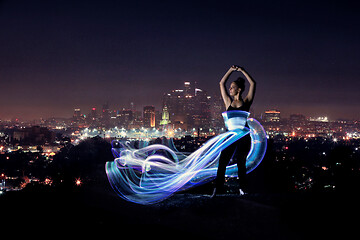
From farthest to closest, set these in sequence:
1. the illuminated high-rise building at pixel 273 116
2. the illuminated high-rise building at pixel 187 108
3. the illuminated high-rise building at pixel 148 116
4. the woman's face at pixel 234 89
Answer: the illuminated high-rise building at pixel 148 116 < the illuminated high-rise building at pixel 187 108 < the illuminated high-rise building at pixel 273 116 < the woman's face at pixel 234 89

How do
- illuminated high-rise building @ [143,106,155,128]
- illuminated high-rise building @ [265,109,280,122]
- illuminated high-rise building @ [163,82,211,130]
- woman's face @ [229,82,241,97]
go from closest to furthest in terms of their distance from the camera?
woman's face @ [229,82,241,97] → illuminated high-rise building @ [265,109,280,122] → illuminated high-rise building @ [163,82,211,130] → illuminated high-rise building @ [143,106,155,128]

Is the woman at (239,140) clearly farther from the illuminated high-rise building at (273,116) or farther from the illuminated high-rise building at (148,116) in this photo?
the illuminated high-rise building at (148,116)

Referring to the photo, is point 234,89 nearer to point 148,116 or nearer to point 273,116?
point 273,116

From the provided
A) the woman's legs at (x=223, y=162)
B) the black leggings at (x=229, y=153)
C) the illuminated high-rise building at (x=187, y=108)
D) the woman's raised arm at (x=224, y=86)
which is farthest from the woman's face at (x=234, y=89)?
the illuminated high-rise building at (x=187, y=108)

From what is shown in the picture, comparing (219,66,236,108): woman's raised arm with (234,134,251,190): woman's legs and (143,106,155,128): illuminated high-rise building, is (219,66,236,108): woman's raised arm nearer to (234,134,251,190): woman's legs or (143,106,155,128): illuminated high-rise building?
(234,134,251,190): woman's legs

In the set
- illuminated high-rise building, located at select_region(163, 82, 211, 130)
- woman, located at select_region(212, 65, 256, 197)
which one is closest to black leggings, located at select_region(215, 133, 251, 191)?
woman, located at select_region(212, 65, 256, 197)

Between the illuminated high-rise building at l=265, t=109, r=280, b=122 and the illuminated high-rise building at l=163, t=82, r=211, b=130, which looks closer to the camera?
the illuminated high-rise building at l=265, t=109, r=280, b=122

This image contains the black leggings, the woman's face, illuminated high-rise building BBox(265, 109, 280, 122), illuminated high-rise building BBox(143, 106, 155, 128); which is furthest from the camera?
illuminated high-rise building BBox(143, 106, 155, 128)

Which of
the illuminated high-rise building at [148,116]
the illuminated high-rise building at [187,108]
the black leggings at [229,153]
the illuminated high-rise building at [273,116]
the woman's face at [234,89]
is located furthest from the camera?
the illuminated high-rise building at [148,116]

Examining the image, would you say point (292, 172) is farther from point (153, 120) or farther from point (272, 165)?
point (153, 120)
